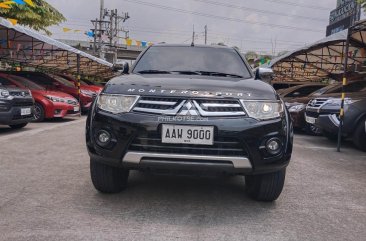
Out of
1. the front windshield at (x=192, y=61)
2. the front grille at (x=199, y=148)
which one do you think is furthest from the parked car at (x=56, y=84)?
the front grille at (x=199, y=148)

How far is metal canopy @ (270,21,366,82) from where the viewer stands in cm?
1047

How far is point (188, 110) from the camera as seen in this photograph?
323 centimetres

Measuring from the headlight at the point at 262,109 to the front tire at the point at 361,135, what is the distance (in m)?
4.70

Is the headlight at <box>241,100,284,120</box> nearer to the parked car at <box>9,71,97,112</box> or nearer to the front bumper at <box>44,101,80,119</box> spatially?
the front bumper at <box>44,101,80,119</box>

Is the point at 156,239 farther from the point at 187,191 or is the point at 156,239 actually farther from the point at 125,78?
the point at 125,78

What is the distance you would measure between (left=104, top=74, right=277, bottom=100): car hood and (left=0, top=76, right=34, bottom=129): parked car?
512 cm

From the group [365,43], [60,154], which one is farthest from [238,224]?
[365,43]

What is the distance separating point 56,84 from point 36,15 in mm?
6425

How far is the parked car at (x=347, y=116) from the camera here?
7457mm

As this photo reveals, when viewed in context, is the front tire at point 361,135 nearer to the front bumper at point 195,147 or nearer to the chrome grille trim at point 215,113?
the front bumper at point 195,147

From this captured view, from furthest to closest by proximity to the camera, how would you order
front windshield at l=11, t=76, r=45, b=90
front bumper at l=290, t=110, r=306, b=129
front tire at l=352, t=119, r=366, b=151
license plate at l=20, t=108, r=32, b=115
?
1. front windshield at l=11, t=76, r=45, b=90
2. front bumper at l=290, t=110, r=306, b=129
3. license plate at l=20, t=108, r=32, b=115
4. front tire at l=352, t=119, r=366, b=151

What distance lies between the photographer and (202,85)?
346 cm

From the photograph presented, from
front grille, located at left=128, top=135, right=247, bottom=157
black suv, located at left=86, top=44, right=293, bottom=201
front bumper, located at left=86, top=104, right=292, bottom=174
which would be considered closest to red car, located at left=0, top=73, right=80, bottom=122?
black suv, located at left=86, top=44, right=293, bottom=201

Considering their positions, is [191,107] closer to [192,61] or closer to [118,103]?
[118,103]
